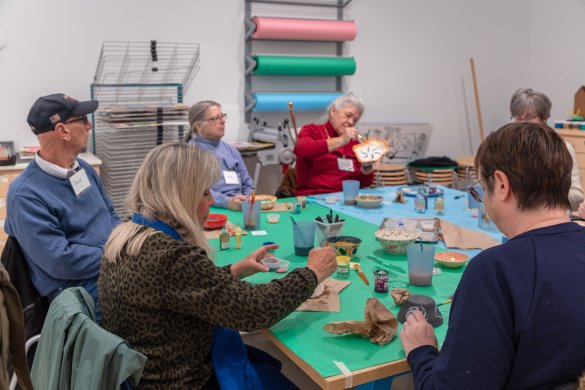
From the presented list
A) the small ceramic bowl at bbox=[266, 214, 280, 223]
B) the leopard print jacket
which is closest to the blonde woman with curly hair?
the leopard print jacket

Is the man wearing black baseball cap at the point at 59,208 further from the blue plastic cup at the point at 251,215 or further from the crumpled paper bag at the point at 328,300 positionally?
the crumpled paper bag at the point at 328,300

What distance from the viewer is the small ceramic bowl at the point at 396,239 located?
7.45ft

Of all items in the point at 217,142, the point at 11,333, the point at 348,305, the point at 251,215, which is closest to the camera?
the point at 11,333

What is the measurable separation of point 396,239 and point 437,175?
3.31 metres

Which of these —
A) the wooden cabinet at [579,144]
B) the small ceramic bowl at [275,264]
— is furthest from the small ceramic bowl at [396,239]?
the wooden cabinet at [579,144]

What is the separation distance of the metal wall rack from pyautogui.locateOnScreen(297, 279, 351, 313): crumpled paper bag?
2.77 meters

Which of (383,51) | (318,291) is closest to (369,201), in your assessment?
(318,291)

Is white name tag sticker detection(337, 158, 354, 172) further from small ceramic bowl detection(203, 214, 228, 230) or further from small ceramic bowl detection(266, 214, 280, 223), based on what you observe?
small ceramic bowl detection(203, 214, 228, 230)

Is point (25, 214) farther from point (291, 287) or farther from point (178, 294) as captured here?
point (291, 287)

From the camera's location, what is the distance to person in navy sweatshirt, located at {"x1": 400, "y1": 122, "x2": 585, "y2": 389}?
1.10 metres

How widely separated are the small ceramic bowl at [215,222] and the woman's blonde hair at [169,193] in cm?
102

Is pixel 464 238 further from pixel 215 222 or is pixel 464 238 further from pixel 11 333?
pixel 11 333

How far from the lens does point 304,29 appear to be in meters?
4.98

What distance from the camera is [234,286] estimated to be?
4.91 feet
